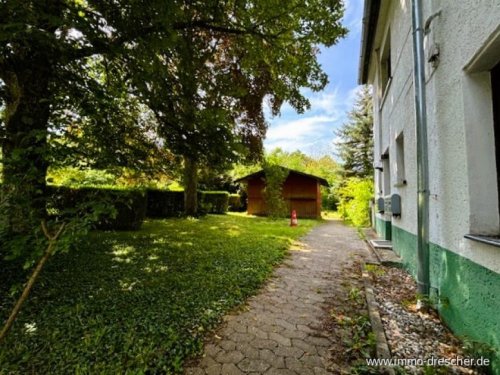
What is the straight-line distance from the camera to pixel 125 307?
3502 millimetres

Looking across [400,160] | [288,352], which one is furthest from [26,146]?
[400,160]

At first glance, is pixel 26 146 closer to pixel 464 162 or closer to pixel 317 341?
pixel 317 341

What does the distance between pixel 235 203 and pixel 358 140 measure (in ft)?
40.5

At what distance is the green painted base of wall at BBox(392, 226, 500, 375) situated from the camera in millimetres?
2111

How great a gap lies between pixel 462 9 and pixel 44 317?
224 inches

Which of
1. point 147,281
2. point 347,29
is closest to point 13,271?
point 147,281

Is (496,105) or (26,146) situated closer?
(496,105)

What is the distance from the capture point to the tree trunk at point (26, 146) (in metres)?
2.59

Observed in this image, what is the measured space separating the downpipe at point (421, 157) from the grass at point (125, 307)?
2489 mm

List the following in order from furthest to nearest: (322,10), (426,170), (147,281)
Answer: (322,10) → (147,281) → (426,170)

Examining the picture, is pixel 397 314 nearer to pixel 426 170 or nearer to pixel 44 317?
pixel 426 170

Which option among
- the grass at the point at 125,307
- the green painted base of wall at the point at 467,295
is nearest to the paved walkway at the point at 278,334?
the grass at the point at 125,307

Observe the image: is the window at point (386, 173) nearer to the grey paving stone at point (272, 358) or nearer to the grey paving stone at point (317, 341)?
the grey paving stone at point (317, 341)

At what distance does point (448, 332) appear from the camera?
2947mm
